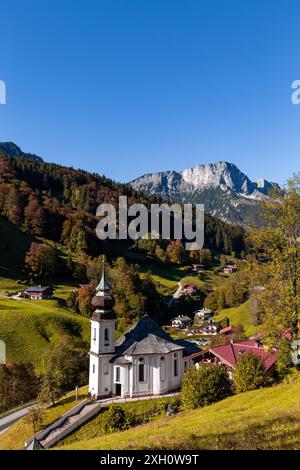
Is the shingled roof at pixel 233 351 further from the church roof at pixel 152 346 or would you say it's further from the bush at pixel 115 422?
the bush at pixel 115 422

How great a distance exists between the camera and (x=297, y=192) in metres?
28.7

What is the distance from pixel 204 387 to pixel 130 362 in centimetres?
1379

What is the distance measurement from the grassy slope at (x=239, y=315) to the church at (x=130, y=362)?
49717 millimetres

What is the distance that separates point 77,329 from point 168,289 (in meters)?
59.9

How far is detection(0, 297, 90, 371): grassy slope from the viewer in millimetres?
60513

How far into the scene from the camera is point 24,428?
3941 centimetres

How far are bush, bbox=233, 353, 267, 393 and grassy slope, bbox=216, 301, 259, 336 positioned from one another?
57.8 metres

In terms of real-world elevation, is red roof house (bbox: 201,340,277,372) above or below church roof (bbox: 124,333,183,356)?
below

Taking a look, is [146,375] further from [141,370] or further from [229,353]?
[229,353]

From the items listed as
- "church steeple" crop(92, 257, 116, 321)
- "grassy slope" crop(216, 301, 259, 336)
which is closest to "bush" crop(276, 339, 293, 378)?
"church steeple" crop(92, 257, 116, 321)

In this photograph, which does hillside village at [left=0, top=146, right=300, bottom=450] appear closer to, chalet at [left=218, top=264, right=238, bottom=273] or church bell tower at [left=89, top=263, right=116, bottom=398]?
church bell tower at [left=89, top=263, right=116, bottom=398]

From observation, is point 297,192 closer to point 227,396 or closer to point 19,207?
point 227,396

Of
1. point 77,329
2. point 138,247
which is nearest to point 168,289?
point 138,247

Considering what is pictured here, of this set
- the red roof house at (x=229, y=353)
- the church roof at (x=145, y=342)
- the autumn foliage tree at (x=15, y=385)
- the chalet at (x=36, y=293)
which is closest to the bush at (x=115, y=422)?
the church roof at (x=145, y=342)
